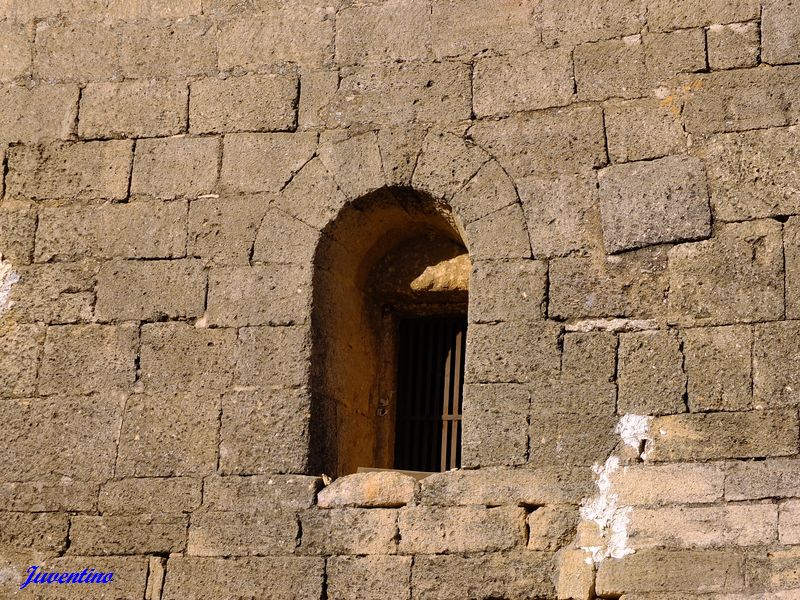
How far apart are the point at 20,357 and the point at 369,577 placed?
2242 millimetres

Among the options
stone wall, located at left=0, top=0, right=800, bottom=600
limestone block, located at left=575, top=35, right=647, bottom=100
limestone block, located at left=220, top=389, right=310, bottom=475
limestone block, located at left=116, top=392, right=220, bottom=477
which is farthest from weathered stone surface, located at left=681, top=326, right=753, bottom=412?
limestone block, located at left=116, top=392, right=220, bottom=477

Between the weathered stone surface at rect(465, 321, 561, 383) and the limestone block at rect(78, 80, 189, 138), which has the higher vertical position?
the limestone block at rect(78, 80, 189, 138)

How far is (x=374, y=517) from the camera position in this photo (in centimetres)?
699

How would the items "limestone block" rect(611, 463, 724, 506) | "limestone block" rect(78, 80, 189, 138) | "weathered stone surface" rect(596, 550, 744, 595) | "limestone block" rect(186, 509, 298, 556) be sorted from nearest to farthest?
"weathered stone surface" rect(596, 550, 744, 595), "limestone block" rect(611, 463, 724, 506), "limestone block" rect(186, 509, 298, 556), "limestone block" rect(78, 80, 189, 138)

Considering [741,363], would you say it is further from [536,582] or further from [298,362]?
[298,362]

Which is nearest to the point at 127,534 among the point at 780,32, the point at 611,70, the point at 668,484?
the point at 668,484

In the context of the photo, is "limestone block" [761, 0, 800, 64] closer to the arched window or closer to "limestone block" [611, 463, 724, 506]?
the arched window

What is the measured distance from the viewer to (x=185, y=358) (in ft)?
24.5

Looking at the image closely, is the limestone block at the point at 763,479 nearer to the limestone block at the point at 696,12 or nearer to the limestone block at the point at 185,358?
the limestone block at the point at 696,12

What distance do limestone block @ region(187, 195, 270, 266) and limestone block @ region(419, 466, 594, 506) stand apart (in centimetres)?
160

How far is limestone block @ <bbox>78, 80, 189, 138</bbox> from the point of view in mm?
7930

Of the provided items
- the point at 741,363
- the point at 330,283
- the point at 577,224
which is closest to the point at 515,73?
the point at 577,224

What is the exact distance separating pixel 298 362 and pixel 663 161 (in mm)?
2067
